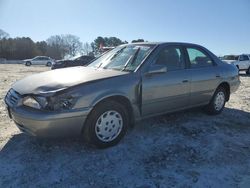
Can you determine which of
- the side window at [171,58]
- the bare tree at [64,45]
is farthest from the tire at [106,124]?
the bare tree at [64,45]

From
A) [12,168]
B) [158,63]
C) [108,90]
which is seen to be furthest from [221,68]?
[12,168]

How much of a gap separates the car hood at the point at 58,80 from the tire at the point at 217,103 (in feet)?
8.65

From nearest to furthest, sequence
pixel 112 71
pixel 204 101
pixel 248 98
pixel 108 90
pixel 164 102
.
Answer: pixel 108 90
pixel 112 71
pixel 164 102
pixel 204 101
pixel 248 98

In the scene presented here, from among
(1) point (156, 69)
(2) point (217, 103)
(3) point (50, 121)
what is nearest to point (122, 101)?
(1) point (156, 69)

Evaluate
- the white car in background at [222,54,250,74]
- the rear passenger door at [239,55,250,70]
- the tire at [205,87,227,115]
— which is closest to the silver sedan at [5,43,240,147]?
the tire at [205,87,227,115]

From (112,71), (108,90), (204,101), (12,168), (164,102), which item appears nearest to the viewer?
(12,168)

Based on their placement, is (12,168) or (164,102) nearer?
(12,168)

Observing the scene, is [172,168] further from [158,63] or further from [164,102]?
[158,63]

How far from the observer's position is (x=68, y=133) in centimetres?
379

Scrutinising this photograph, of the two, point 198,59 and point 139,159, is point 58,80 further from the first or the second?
point 198,59

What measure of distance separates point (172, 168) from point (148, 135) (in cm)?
Answer: 114

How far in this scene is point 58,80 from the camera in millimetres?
4012

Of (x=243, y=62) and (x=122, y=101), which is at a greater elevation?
(x=243, y=62)

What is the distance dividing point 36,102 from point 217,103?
4068mm
